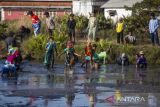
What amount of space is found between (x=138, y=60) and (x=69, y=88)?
970 cm

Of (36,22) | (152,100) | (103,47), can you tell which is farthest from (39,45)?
(152,100)

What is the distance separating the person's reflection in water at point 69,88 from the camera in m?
20.0

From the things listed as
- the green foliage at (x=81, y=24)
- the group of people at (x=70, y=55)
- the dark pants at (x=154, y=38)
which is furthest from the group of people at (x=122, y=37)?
the green foliage at (x=81, y=24)

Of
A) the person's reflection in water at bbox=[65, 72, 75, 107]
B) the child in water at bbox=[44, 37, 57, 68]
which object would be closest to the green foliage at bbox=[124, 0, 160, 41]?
the child in water at bbox=[44, 37, 57, 68]

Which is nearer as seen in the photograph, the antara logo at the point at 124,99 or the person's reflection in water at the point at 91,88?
the antara logo at the point at 124,99

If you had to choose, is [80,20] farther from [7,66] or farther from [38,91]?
[38,91]

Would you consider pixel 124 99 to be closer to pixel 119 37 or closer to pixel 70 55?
pixel 70 55

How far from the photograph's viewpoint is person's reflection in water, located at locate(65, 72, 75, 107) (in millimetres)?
19984

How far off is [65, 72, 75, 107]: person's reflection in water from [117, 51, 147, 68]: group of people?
449cm

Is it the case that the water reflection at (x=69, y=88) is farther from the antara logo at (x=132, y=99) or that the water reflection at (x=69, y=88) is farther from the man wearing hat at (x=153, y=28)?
the man wearing hat at (x=153, y=28)

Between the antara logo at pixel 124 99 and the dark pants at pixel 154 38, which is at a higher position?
the dark pants at pixel 154 38

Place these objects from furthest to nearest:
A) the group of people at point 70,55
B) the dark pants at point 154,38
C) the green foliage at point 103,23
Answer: the green foliage at point 103,23 < the dark pants at point 154,38 < the group of people at point 70,55

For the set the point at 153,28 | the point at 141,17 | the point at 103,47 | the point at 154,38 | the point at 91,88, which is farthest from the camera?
the point at 141,17

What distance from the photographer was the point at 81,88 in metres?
23.4
